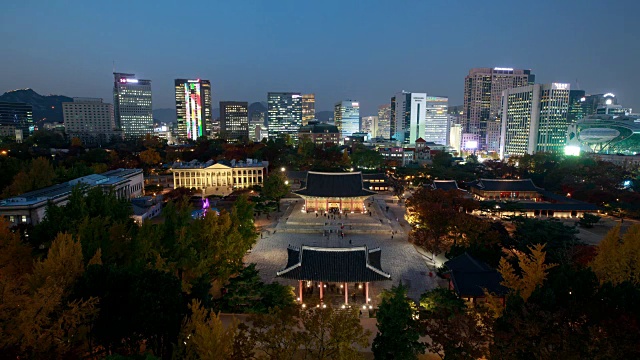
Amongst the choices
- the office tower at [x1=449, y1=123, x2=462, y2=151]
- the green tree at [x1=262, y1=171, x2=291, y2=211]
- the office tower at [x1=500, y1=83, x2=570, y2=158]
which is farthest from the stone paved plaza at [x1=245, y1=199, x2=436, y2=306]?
the office tower at [x1=449, y1=123, x2=462, y2=151]

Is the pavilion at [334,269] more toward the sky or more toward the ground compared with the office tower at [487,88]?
more toward the ground

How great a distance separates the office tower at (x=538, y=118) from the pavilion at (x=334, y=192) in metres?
86.7

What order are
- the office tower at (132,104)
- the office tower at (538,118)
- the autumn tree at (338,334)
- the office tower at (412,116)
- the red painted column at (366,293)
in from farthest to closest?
the office tower at (132,104)
the office tower at (412,116)
the office tower at (538,118)
the red painted column at (366,293)
the autumn tree at (338,334)

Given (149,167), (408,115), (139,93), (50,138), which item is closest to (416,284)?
(149,167)

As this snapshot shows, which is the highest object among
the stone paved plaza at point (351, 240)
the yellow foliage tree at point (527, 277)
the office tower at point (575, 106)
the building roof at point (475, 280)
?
the office tower at point (575, 106)

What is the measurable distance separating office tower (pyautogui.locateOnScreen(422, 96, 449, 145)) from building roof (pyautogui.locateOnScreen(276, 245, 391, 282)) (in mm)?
168221

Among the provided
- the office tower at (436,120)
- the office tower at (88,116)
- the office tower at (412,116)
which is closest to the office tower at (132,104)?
the office tower at (88,116)

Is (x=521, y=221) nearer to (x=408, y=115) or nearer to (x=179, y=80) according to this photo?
(x=408, y=115)

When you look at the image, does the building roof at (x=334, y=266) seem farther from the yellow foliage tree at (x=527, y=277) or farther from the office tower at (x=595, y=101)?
the office tower at (x=595, y=101)

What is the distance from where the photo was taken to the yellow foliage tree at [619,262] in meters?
18.8

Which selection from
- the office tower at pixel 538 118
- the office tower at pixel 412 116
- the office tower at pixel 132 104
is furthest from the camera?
the office tower at pixel 132 104

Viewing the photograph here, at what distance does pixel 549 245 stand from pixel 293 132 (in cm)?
17288

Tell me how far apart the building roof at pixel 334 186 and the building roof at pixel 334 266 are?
21.0 m

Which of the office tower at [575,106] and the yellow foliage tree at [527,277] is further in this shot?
the office tower at [575,106]
